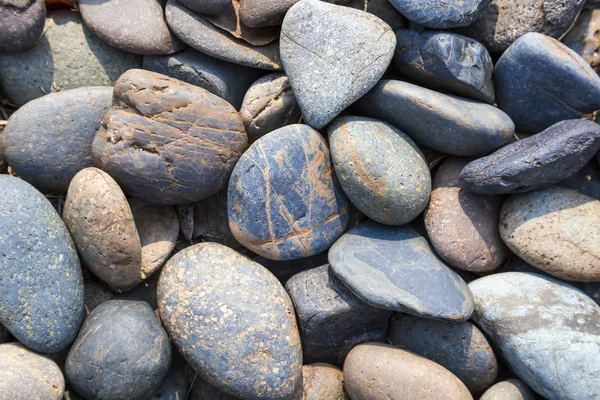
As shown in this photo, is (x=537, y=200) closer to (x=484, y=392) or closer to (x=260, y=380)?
(x=484, y=392)

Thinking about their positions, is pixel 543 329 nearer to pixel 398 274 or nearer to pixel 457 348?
pixel 457 348

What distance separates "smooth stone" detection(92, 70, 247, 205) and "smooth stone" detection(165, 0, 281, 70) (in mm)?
221

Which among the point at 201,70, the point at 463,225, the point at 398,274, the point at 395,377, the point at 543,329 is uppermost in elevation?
the point at 201,70

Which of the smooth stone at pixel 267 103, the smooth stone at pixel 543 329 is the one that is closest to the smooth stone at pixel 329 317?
the smooth stone at pixel 543 329

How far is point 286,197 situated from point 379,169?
504mm

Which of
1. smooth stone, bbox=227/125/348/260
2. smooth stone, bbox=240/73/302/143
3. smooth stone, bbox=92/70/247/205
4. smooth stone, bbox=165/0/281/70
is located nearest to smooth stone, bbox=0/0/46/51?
smooth stone, bbox=92/70/247/205

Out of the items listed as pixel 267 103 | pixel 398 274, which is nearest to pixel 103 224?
pixel 267 103

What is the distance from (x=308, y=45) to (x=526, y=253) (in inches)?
61.7

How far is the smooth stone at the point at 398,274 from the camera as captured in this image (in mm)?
2604

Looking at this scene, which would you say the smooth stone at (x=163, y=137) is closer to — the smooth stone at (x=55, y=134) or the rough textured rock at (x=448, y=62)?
the smooth stone at (x=55, y=134)

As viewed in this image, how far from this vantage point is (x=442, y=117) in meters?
2.63

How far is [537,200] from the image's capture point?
9.00 ft

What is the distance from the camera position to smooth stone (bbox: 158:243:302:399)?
262 cm

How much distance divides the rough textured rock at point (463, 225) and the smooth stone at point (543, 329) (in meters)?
0.14
